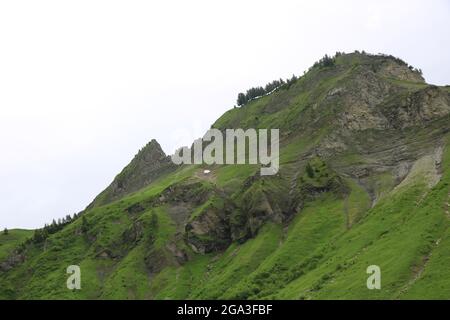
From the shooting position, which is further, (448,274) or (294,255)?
(294,255)

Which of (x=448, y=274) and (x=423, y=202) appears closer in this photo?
(x=448, y=274)

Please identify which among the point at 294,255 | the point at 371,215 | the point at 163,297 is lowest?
the point at 163,297

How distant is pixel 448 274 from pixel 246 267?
81777 mm
